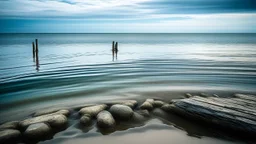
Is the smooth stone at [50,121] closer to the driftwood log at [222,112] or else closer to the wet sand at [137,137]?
the wet sand at [137,137]

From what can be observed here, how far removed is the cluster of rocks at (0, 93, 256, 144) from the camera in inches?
194

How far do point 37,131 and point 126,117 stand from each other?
2606mm

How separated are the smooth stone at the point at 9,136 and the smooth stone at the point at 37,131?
224 millimetres

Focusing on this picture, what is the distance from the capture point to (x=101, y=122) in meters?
5.62

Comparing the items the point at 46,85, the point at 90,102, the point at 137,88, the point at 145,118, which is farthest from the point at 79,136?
the point at 46,85

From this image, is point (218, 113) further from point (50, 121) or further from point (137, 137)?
point (50, 121)

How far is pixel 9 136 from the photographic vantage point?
479 cm

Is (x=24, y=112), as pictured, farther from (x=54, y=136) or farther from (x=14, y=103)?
(x=54, y=136)

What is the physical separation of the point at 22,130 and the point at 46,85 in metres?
6.41

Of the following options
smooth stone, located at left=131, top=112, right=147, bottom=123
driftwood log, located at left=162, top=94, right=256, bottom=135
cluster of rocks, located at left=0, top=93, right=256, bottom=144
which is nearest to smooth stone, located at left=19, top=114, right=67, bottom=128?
cluster of rocks, located at left=0, top=93, right=256, bottom=144

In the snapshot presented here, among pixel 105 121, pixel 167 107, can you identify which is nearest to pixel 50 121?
pixel 105 121

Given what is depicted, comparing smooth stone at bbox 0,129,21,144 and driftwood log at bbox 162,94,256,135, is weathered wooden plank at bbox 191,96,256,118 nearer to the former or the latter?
driftwood log at bbox 162,94,256,135

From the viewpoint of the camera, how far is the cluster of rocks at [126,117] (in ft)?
16.1

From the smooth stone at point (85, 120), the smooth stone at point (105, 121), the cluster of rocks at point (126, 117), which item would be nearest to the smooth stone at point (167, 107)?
the cluster of rocks at point (126, 117)
